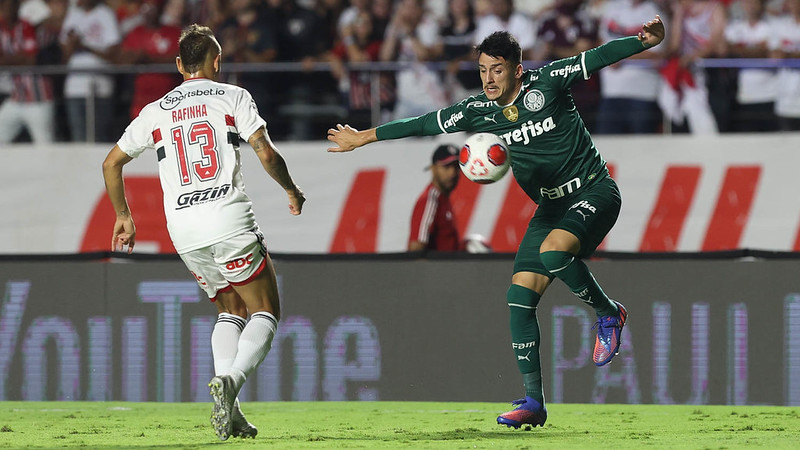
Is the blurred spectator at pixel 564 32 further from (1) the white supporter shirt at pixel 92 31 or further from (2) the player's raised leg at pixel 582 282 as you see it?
(2) the player's raised leg at pixel 582 282

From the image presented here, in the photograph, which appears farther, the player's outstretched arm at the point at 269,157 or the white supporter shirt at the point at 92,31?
the white supporter shirt at the point at 92,31

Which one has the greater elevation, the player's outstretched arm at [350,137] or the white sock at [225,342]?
the player's outstretched arm at [350,137]

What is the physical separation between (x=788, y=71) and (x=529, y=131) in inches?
219

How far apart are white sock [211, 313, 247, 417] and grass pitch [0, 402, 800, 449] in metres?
0.41

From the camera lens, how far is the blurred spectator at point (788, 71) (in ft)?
40.9

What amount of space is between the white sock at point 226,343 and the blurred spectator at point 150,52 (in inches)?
241

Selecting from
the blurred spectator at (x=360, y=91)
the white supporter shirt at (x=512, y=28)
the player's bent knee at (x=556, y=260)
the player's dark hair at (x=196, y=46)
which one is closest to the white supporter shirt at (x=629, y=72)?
the white supporter shirt at (x=512, y=28)

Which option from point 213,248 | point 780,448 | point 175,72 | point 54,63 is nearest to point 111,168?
point 213,248

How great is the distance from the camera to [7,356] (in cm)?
1017

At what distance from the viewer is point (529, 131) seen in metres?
7.80

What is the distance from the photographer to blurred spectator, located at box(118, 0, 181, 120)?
13.1 m

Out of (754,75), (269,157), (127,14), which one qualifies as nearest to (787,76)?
(754,75)

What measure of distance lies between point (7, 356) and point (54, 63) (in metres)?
4.53

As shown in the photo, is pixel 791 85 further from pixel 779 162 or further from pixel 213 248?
pixel 213 248
